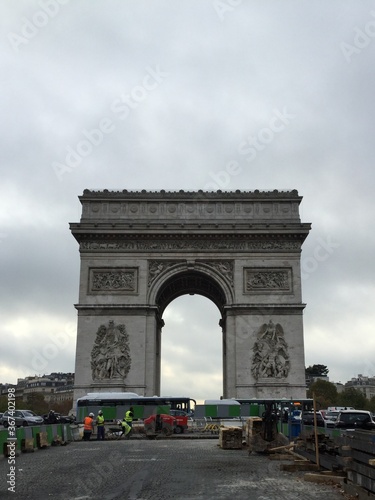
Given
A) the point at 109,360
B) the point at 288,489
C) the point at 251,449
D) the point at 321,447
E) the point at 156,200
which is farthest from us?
the point at 156,200

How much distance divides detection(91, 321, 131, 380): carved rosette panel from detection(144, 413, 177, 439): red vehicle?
397 inches

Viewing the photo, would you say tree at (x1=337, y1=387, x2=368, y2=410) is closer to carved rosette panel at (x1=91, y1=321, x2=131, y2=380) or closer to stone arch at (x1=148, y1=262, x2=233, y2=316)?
stone arch at (x1=148, y1=262, x2=233, y2=316)

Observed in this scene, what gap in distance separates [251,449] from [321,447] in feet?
16.6

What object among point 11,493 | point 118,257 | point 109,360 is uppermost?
point 118,257

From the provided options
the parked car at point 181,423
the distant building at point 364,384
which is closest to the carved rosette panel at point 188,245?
the parked car at point 181,423

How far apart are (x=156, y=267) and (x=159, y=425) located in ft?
47.2

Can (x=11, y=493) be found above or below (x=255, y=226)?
below

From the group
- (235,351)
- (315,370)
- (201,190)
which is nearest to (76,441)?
(235,351)

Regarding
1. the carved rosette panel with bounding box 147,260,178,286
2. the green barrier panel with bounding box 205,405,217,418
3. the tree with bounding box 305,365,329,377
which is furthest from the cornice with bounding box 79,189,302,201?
the tree with bounding box 305,365,329,377

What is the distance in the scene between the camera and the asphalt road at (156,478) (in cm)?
1113

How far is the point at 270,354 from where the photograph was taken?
136 ft

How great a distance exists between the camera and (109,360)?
4150 cm

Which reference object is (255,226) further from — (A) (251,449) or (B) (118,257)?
(A) (251,449)

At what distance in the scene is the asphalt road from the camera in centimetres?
1113
